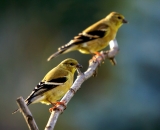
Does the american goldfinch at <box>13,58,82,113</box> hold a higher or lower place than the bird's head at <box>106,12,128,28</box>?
lower

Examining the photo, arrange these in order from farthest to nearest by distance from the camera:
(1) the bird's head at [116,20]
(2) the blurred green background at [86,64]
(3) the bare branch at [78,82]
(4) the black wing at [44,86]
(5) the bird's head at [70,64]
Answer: (2) the blurred green background at [86,64] → (1) the bird's head at [116,20] → (5) the bird's head at [70,64] → (4) the black wing at [44,86] → (3) the bare branch at [78,82]

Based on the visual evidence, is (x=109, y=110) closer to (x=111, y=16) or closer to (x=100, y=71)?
(x=100, y=71)

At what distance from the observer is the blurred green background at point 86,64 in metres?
7.39

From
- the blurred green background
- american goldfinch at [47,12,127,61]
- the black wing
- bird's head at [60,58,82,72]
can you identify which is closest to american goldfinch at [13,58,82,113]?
the black wing

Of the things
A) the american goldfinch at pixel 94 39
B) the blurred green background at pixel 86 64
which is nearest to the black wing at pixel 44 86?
the american goldfinch at pixel 94 39

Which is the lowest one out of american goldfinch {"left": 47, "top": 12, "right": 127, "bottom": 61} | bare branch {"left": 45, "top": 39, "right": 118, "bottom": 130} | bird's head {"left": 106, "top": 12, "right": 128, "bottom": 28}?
bare branch {"left": 45, "top": 39, "right": 118, "bottom": 130}

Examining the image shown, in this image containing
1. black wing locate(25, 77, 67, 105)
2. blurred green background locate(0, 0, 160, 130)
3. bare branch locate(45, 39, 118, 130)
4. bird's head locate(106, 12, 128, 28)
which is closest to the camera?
bare branch locate(45, 39, 118, 130)

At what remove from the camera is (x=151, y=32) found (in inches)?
322

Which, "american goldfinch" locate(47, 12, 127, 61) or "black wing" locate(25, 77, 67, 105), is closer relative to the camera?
"black wing" locate(25, 77, 67, 105)

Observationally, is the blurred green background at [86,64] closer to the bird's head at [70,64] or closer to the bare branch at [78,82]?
the bare branch at [78,82]

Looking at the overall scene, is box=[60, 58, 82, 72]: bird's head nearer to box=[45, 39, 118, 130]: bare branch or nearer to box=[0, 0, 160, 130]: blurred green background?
box=[45, 39, 118, 130]: bare branch

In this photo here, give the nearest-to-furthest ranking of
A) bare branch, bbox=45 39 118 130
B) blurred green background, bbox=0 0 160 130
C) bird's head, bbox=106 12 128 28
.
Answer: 1. bare branch, bbox=45 39 118 130
2. bird's head, bbox=106 12 128 28
3. blurred green background, bbox=0 0 160 130

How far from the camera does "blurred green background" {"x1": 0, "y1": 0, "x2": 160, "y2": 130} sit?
7391 mm

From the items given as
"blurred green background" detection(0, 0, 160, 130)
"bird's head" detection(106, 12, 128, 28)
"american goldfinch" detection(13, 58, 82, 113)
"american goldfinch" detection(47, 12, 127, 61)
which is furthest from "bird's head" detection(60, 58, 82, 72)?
"blurred green background" detection(0, 0, 160, 130)
